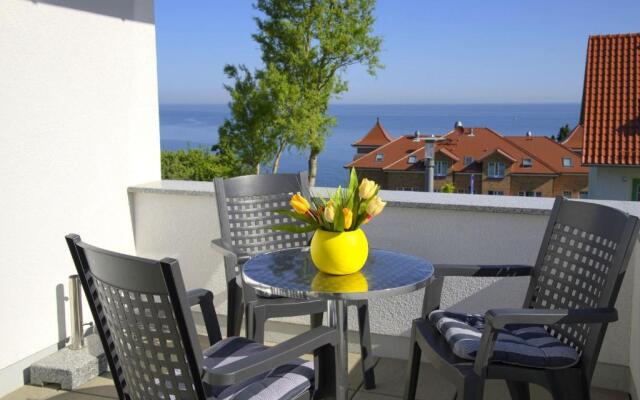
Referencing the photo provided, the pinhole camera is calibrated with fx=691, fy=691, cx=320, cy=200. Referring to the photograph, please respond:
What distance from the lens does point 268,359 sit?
1.87m

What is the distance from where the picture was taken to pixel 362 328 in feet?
10.5

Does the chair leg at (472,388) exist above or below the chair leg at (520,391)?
above

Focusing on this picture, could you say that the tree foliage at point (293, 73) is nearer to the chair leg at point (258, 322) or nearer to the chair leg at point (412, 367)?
the chair leg at point (258, 322)

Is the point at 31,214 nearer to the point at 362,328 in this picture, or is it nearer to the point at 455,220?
the point at 362,328

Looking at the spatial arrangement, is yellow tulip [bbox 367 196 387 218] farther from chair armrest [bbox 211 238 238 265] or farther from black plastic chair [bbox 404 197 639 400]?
chair armrest [bbox 211 238 238 265]

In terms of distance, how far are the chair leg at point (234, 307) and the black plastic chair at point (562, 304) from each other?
90 cm

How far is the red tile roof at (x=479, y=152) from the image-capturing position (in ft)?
151

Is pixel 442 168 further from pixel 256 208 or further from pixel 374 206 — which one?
pixel 374 206

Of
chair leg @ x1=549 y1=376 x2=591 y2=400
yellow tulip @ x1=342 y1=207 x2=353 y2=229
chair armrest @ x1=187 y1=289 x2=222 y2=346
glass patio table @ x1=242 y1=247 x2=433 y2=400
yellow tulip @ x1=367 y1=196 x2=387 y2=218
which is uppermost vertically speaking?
yellow tulip @ x1=367 y1=196 x2=387 y2=218

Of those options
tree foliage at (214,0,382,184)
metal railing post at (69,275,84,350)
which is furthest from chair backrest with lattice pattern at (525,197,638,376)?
tree foliage at (214,0,382,184)

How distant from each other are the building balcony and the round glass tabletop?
688 mm

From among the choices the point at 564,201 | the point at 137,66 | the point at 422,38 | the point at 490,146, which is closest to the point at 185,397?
the point at 564,201

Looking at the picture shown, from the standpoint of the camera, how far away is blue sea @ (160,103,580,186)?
65.9 m

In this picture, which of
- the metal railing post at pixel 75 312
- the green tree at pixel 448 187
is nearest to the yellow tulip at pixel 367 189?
the metal railing post at pixel 75 312
